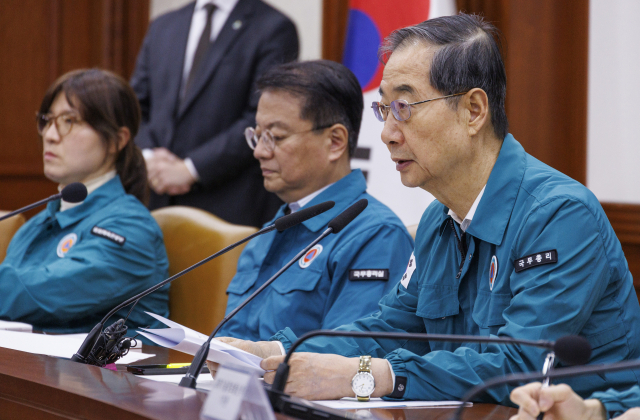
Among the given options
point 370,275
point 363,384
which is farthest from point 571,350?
point 370,275

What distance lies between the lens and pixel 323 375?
126 centimetres

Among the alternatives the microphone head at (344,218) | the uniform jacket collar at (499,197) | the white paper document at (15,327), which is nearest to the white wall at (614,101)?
the uniform jacket collar at (499,197)

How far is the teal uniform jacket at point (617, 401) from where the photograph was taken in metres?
1.07

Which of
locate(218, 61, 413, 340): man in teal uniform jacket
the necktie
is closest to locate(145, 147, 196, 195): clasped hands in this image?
the necktie

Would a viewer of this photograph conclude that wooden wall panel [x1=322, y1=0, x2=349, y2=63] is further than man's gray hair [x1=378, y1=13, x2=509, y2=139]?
Yes

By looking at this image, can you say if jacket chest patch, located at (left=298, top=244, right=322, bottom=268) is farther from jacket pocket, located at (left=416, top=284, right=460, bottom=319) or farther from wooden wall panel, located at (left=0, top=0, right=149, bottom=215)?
wooden wall panel, located at (left=0, top=0, right=149, bottom=215)

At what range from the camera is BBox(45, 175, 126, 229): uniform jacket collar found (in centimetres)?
239

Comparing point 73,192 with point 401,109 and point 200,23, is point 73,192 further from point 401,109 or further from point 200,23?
point 200,23

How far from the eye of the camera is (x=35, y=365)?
1287mm

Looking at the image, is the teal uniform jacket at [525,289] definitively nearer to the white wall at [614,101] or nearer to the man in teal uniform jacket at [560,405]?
the man in teal uniform jacket at [560,405]

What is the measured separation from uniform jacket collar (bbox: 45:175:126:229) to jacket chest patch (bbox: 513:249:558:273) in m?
1.52

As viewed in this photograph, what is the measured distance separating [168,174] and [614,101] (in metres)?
1.66

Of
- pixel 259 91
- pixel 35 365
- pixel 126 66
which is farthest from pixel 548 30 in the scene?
pixel 126 66

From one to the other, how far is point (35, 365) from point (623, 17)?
2.17 meters
